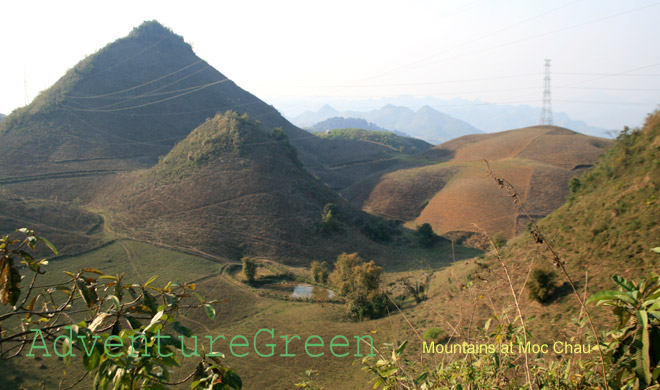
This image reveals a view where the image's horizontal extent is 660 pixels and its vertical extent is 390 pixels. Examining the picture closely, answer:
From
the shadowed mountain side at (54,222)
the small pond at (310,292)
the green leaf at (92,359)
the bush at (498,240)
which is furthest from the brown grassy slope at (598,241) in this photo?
the shadowed mountain side at (54,222)

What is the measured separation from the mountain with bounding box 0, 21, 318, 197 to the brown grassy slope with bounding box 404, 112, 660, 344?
42412mm

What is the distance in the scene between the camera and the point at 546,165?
53.2 metres

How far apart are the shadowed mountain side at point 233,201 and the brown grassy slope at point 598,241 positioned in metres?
15.2

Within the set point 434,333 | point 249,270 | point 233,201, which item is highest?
point 233,201

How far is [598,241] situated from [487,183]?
115 feet

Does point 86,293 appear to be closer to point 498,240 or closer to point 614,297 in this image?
point 614,297

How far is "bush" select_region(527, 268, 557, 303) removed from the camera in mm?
15227

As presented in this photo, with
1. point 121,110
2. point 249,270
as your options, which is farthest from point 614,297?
point 121,110

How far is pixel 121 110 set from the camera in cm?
6162

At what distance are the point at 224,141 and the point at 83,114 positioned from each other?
28.5 meters

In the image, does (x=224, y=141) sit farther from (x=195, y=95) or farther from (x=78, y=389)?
(x=195, y=95)

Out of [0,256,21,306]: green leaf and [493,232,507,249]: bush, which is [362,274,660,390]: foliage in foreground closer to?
[0,256,21,306]: green leaf

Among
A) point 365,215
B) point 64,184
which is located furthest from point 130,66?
point 365,215

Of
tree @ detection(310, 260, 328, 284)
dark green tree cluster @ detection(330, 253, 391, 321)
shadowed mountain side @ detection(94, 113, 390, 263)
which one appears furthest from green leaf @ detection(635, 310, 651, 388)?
shadowed mountain side @ detection(94, 113, 390, 263)
